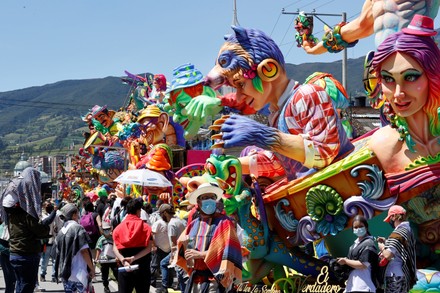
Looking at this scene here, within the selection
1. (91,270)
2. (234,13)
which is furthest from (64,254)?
(234,13)

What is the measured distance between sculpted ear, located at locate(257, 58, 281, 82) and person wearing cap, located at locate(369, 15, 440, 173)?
4.60 feet

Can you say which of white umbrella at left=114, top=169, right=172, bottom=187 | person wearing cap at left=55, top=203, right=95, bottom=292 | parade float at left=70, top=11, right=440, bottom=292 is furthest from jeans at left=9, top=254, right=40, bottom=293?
A: white umbrella at left=114, top=169, right=172, bottom=187

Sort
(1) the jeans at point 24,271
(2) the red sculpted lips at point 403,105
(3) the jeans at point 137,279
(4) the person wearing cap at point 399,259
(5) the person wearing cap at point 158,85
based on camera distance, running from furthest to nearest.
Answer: (5) the person wearing cap at point 158,85
(3) the jeans at point 137,279
(1) the jeans at point 24,271
(2) the red sculpted lips at point 403,105
(4) the person wearing cap at point 399,259

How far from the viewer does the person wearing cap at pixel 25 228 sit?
8945mm

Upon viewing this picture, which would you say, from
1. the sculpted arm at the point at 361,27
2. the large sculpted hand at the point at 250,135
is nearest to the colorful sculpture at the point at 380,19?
the sculpted arm at the point at 361,27

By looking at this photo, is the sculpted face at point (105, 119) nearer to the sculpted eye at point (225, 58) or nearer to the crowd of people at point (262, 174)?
the crowd of people at point (262, 174)

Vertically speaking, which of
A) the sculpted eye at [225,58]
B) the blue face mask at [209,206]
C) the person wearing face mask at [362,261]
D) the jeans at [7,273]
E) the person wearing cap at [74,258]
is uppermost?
the sculpted eye at [225,58]

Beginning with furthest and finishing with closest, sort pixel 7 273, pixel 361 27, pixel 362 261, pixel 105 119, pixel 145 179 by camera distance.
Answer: pixel 105 119
pixel 145 179
pixel 7 273
pixel 361 27
pixel 362 261

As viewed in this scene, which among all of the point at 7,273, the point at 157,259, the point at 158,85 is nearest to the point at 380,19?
the point at 157,259

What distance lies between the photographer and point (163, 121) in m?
14.1

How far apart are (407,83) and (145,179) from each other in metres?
6.02

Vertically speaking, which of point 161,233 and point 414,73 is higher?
point 414,73

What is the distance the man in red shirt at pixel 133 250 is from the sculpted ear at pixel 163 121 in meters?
5.01

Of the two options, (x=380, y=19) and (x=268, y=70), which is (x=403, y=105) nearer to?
(x=380, y=19)
